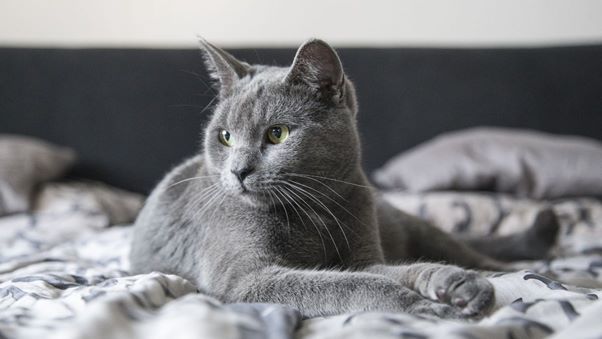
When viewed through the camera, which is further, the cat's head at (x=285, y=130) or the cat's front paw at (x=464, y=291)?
the cat's head at (x=285, y=130)

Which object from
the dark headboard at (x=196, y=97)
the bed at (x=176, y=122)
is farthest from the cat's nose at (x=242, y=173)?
the dark headboard at (x=196, y=97)

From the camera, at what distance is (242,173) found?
3.48 ft

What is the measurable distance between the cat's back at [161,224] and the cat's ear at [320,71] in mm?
354

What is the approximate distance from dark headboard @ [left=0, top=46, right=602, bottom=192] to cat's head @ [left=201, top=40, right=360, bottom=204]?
151 cm

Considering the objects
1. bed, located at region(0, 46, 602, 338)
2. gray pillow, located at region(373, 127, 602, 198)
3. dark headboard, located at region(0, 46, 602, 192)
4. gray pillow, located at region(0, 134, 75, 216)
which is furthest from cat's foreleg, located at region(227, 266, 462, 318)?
dark headboard, located at region(0, 46, 602, 192)

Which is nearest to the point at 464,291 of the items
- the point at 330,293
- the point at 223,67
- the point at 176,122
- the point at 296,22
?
the point at 330,293

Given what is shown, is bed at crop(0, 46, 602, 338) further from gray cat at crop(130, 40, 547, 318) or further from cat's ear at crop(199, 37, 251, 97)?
cat's ear at crop(199, 37, 251, 97)

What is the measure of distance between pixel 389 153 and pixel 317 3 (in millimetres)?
951

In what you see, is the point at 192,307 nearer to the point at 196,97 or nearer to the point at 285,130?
the point at 285,130

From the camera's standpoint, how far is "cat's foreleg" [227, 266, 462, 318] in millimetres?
896

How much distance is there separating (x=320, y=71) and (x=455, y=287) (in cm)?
51

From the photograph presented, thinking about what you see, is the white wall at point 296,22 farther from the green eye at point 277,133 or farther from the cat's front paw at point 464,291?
the cat's front paw at point 464,291

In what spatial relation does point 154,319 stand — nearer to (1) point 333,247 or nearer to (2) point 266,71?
(1) point 333,247

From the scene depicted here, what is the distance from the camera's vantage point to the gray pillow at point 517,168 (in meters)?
2.15
